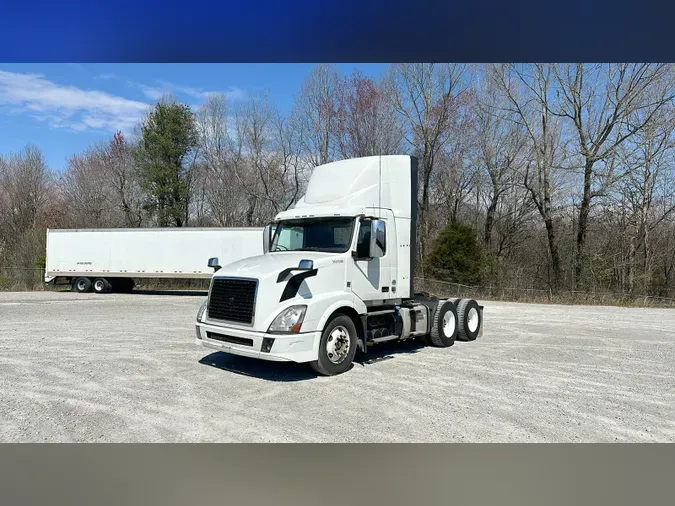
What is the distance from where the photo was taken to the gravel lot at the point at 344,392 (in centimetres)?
509

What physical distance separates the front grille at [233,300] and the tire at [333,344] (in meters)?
1.19

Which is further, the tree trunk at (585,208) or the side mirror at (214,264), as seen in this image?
the tree trunk at (585,208)

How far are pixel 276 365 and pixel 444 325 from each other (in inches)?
148

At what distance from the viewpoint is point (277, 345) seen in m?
6.63

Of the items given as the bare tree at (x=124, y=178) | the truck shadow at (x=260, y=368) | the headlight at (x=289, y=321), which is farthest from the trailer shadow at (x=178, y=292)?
the headlight at (x=289, y=321)

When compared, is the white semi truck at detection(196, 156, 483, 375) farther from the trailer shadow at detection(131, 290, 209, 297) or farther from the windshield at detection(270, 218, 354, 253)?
the trailer shadow at detection(131, 290, 209, 297)

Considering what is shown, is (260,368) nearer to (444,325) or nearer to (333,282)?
(333,282)

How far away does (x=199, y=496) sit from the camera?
12.4ft

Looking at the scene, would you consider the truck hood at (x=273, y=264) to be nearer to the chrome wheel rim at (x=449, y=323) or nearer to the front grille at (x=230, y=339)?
the front grille at (x=230, y=339)

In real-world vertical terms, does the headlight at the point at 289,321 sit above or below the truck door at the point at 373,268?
below

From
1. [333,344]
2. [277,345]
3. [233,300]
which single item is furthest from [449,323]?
[233,300]
